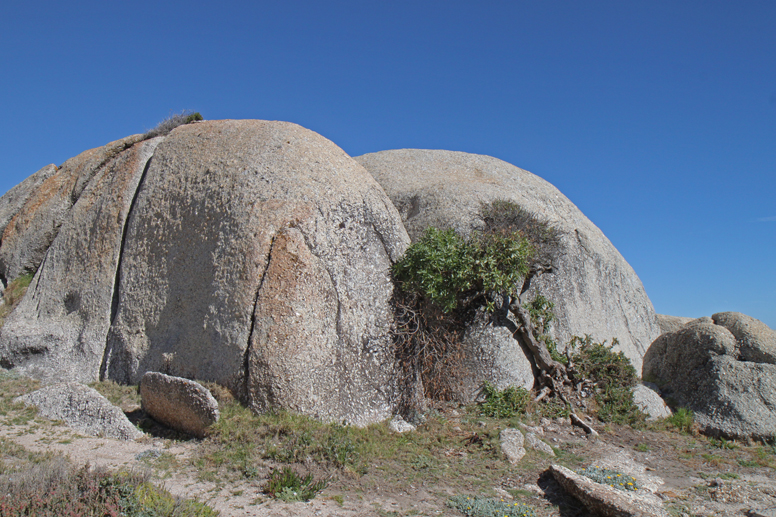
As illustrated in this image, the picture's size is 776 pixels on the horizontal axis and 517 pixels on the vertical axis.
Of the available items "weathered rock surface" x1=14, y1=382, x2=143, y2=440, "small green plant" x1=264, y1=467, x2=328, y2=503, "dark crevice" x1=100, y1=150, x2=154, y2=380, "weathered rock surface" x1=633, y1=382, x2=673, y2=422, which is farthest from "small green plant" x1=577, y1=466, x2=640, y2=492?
"dark crevice" x1=100, y1=150, x2=154, y2=380

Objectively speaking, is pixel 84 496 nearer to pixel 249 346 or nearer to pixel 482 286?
pixel 249 346

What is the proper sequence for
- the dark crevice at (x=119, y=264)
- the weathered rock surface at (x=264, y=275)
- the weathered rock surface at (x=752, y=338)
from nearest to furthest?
the weathered rock surface at (x=264, y=275) < the dark crevice at (x=119, y=264) < the weathered rock surface at (x=752, y=338)

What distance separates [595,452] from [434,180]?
7.31m

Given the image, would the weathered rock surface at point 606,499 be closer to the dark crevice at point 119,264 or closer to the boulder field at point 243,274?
the boulder field at point 243,274

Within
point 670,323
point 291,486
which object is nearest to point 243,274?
point 291,486

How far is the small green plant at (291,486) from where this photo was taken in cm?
587

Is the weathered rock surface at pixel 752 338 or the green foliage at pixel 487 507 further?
the weathered rock surface at pixel 752 338

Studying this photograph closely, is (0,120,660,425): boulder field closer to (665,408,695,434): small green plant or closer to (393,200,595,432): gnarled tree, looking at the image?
(393,200,595,432): gnarled tree

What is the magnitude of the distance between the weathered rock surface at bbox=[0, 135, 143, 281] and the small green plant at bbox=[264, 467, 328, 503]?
9.23 metres

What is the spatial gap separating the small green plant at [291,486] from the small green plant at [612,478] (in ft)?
11.9

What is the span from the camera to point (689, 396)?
11070mm

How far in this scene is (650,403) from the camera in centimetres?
1059

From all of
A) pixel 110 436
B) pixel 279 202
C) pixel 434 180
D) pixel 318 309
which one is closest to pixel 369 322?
pixel 318 309

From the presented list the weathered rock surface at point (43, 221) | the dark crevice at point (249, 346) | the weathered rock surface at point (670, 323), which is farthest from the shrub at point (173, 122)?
the weathered rock surface at point (670, 323)
